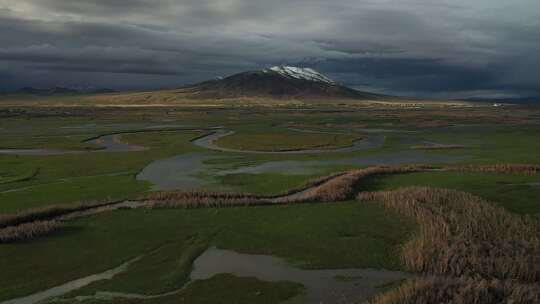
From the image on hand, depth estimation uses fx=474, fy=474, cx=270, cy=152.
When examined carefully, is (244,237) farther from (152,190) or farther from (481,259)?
(152,190)

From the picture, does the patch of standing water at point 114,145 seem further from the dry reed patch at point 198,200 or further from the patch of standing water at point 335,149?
the dry reed patch at point 198,200

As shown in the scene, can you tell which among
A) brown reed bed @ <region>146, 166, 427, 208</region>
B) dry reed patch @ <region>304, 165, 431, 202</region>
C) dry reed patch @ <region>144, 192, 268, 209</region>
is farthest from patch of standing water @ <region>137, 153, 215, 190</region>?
dry reed patch @ <region>304, 165, 431, 202</region>

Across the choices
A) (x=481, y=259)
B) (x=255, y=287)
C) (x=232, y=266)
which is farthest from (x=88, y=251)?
(x=481, y=259)

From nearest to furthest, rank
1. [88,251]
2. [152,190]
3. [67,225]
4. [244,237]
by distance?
[88,251]
[244,237]
[67,225]
[152,190]

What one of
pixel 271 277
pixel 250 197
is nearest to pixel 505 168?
pixel 250 197

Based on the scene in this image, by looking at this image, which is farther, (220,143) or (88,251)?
(220,143)

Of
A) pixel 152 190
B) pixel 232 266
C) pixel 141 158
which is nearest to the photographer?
pixel 232 266

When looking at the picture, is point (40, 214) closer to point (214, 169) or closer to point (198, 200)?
point (198, 200)
